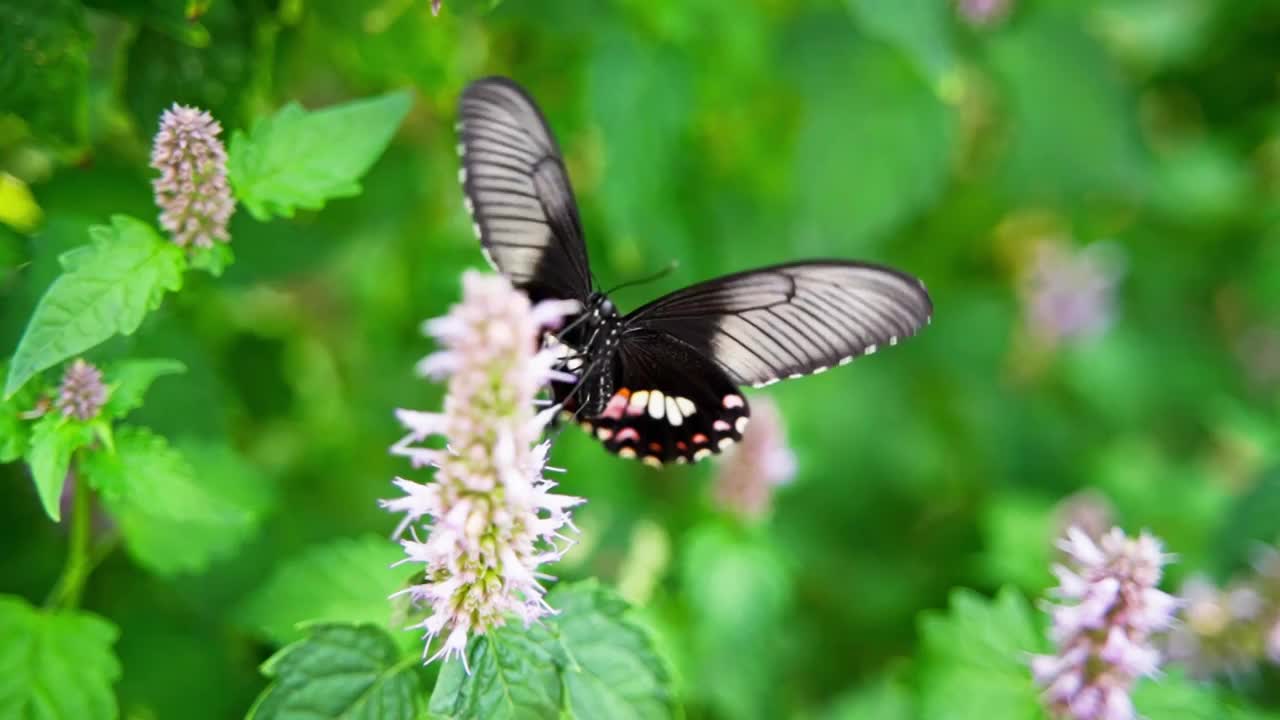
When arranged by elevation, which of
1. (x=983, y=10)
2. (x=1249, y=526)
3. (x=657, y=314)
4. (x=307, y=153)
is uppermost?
(x=983, y=10)

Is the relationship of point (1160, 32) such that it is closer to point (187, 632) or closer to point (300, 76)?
point (300, 76)

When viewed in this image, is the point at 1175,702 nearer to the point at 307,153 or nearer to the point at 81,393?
the point at 307,153

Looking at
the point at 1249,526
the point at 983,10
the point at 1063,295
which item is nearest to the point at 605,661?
the point at 1249,526

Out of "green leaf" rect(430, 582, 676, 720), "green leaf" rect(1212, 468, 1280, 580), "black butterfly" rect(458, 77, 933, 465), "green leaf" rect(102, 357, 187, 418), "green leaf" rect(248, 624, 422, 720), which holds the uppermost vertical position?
"green leaf" rect(1212, 468, 1280, 580)

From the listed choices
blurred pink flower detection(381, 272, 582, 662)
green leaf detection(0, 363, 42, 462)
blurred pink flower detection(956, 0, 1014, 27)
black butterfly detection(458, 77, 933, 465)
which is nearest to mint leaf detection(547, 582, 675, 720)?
blurred pink flower detection(381, 272, 582, 662)

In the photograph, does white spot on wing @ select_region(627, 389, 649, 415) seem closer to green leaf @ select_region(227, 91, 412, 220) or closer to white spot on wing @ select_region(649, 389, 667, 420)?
white spot on wing @ select_region(649, 389, 667, 420)

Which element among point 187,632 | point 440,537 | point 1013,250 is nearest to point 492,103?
point 440,537

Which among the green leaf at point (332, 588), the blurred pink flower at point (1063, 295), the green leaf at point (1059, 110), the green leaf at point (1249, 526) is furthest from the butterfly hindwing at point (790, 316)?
the blurred pink flower at point (1063, 295)
